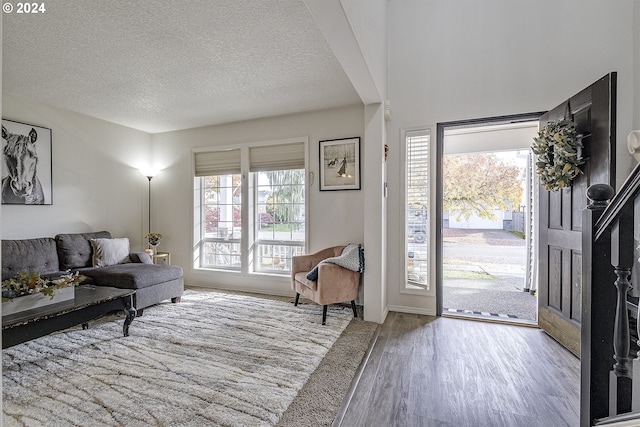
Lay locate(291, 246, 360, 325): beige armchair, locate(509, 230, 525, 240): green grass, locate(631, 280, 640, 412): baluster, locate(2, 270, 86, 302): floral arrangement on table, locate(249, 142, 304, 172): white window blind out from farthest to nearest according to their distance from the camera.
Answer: locate(509, 230, 525, 240): green grass, locate(249, 142, 304, 172): white window blind, locate(291, 246, 360, 325): beige armchair, locate(2, 270, 86, 302): floral arrangement on table, locate(631, 280, 640, 412): baluster

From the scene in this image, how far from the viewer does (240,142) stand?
15.5 feet

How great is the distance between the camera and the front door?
8.00 feet

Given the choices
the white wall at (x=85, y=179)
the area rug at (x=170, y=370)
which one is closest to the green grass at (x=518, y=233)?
the area rug at (x=170, y=370)

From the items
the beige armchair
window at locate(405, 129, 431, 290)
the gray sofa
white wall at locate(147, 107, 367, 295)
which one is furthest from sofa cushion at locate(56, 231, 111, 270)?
window at locate(405, 129, 431, 290)

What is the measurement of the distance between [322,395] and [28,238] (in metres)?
3.93

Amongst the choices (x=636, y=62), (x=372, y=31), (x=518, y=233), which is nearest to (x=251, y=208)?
(x=372, y=31)

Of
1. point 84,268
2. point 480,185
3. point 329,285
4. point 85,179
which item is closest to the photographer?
point 329,285

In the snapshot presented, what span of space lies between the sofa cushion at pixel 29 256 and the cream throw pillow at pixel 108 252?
1.24ft

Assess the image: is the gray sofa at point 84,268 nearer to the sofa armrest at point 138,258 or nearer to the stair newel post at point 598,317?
the sofa armrest at point 138,258

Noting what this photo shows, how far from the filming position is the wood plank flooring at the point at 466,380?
6.41 ft

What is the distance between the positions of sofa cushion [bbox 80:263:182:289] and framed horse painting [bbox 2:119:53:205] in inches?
43.7

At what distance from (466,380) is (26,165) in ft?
16.4

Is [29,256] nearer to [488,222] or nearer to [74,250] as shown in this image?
[74,250]

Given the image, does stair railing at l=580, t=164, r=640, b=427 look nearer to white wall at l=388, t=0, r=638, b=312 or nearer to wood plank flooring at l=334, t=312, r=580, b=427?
wood plank flooring at l=334, t=312, r=580, b=427
